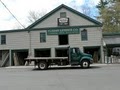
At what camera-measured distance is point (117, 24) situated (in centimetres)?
5466

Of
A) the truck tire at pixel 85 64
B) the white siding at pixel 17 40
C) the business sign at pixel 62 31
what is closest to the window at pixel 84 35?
the business sign at pixel 62 31

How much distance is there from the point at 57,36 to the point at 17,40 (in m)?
5.85

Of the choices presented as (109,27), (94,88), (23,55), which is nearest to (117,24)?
(109,27)

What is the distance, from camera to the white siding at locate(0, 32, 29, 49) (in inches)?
1580

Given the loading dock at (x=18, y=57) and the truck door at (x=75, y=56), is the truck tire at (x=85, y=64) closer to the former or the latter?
the truck door at (x=75, y=56)

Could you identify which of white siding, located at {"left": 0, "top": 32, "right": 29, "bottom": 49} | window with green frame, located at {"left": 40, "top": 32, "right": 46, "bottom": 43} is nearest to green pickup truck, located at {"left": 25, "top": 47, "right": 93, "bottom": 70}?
window with green frame, located at {"left": 40, "top": 32, "right": 46, "bottom": 43}

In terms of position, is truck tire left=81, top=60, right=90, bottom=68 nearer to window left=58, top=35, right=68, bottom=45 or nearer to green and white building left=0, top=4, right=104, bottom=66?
green and white building left=0, top=4, right=104, bottom=66

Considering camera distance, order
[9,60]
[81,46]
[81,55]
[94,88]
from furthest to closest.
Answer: [9,60] < [81,46] < [81,55] < [94,88]

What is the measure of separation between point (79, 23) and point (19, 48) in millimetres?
9213

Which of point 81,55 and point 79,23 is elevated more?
point 79,23

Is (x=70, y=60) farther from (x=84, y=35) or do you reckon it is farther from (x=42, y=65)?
(x=84, y=35)

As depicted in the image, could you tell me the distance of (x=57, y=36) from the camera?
39281 millimetres

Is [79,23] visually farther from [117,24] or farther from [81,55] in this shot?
[117,24]

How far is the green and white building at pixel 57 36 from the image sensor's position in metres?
38.5
